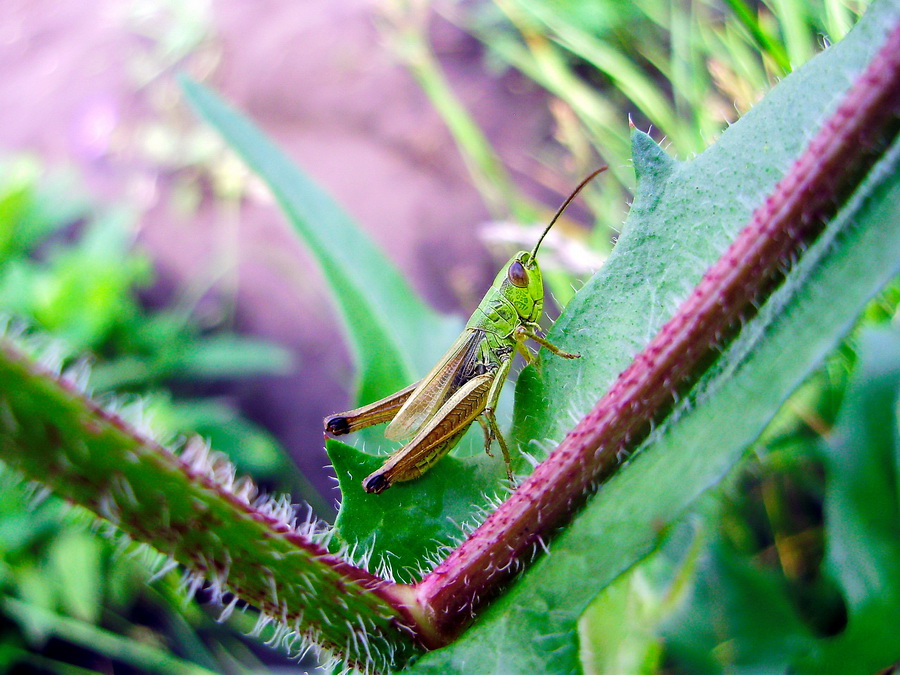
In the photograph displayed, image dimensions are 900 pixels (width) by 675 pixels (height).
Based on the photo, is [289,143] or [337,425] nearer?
[337,425]

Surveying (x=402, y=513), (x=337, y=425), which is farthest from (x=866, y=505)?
(x=337, y=425)

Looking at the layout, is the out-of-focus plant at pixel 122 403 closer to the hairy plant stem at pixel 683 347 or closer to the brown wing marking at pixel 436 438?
the brown wing marking at pixel 436 438

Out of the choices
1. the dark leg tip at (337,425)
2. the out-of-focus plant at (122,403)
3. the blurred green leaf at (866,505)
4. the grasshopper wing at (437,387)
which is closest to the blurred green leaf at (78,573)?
the out-of-focus plant at (122,403)

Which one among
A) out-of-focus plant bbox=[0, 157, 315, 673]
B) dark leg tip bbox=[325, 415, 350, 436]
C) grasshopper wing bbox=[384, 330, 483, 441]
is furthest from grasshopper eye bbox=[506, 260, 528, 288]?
out-of-focus plant bbox=[0, 157, 315, 673]

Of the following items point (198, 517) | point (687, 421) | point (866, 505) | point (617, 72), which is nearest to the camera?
point (198, 517)

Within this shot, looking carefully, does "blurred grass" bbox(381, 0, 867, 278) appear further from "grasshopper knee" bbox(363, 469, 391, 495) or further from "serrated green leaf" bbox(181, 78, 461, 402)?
"grasshopper knee" bbox(363, 469, 391, 495)

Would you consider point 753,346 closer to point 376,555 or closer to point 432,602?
point 432,602

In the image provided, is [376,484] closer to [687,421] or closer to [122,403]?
[687,421]
